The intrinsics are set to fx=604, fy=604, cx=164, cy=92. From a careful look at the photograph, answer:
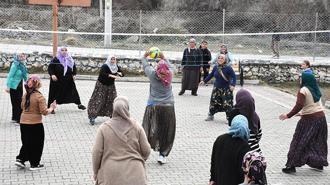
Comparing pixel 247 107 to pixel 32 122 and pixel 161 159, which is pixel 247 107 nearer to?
pixel 161 159

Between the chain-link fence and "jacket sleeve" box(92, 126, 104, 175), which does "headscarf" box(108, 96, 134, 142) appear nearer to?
"jacket sleeve" box(92, 126, 104, 175)

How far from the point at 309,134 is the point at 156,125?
2.35 m

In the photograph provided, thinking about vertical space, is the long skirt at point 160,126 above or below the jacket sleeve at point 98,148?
below

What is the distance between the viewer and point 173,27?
26672 millimetres

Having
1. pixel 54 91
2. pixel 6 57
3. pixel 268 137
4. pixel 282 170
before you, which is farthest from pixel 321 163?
pixel 6 57

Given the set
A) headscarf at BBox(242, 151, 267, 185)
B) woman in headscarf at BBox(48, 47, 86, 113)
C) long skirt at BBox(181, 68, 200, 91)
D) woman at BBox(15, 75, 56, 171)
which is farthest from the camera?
long skirt at BBox(181, 68, 200, 91)

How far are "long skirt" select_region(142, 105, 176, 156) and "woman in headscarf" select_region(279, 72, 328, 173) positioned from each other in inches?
74.2

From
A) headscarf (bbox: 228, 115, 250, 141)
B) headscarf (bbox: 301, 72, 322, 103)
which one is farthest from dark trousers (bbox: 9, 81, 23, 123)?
headscarf (bbox: 228, 115, 250, 141)

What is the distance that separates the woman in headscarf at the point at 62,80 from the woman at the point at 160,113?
4.18 meters

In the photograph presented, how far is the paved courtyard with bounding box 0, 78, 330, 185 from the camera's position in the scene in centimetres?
890

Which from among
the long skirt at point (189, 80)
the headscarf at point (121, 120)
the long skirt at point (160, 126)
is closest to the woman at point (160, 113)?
the long skirt at point (160, 126)

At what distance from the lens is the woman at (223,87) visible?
12711 millimetres

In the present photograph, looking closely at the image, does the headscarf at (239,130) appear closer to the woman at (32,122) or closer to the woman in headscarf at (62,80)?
the woman at (32,122)

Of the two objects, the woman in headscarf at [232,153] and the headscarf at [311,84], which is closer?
the woman in headscarf at [232,153]
